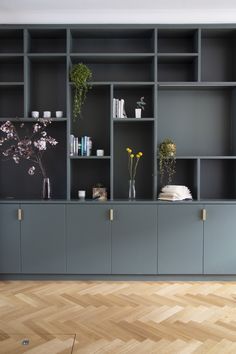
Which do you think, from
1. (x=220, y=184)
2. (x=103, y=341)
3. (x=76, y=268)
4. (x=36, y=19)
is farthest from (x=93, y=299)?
(x=36, y=19)

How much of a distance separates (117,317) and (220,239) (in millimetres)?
1486

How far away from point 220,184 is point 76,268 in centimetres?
201

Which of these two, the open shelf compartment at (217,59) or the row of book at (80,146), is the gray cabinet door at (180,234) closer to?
the row of book at (80,146)

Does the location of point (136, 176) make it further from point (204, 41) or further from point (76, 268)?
point (204, 41)

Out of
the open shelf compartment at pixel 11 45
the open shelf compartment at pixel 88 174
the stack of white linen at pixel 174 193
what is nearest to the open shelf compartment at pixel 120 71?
the open shelf compartment at pixel 11 45

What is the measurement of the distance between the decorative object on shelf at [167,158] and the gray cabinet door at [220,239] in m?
0.67

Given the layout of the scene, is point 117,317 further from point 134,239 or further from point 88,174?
point 88,174

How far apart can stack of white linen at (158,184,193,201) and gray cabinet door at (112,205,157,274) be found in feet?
0.66

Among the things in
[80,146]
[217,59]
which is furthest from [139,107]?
[217,59]

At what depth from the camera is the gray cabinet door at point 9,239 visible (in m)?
3.53

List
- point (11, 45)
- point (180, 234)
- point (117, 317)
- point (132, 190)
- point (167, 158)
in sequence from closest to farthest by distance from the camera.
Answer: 1. point (117, 317)
2. point (180, 234)
3. point (167, 158)
4. point (132, 190)
5. point (11, 45)

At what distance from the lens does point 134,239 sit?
3516 mm

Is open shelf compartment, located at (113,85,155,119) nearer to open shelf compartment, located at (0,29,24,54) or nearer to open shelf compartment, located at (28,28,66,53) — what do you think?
open shelf compartment, located at (28,28,66,53)

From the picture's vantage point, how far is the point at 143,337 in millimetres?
2389
